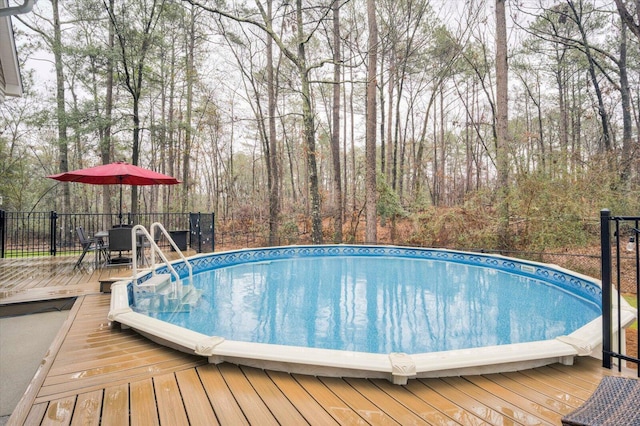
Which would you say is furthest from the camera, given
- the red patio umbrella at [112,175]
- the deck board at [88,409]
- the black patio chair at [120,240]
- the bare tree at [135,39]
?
the bare tree at [135,39]

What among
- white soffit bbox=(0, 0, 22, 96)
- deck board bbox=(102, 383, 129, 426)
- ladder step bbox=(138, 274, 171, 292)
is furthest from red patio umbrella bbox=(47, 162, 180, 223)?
deck board bbox=(102, 383, 129, 426)

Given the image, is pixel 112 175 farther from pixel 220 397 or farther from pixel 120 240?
pixel 220 397

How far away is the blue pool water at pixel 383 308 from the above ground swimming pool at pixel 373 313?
0.07 ft

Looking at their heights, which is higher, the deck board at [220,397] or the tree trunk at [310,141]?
the tree trunk at [310,141]

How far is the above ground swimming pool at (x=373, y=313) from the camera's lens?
220 centimetres

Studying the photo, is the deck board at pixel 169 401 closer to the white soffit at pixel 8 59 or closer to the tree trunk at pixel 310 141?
the white soffit at pixel 8 59

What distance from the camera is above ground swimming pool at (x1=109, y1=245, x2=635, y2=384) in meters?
2.20

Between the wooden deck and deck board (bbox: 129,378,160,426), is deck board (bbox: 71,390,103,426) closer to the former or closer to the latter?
the wooden deck

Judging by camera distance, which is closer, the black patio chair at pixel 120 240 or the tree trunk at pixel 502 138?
the black patio chair at pixel 120 240

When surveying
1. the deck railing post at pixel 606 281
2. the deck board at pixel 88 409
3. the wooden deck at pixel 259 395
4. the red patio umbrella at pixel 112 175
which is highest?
the red patio umbrella at pixel 112 175

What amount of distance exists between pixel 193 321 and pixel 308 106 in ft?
22.5

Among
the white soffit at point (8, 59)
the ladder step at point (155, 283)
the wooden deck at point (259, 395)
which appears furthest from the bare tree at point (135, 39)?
the wooden deck at point (259, 395)

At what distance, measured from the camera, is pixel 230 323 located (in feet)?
13.7

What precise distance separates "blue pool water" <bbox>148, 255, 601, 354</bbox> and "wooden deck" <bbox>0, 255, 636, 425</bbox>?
1.48 m
